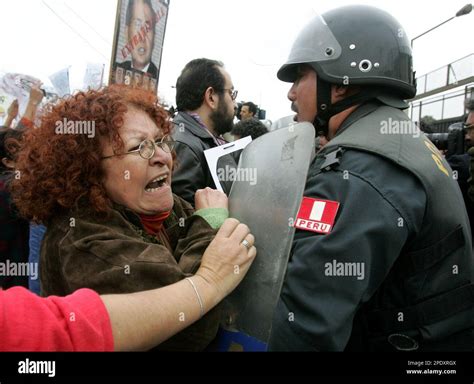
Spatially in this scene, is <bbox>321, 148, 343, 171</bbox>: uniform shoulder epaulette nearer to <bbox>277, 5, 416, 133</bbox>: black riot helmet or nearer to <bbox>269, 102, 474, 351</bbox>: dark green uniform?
<bbox>269, 102, 474, 351</bbox>: dark green uniform

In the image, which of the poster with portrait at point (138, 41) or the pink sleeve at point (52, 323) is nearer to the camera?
the pink sleeve at point (52, 323)

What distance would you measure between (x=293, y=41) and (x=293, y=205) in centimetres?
90

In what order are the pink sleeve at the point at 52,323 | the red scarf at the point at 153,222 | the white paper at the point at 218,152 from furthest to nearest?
the white paper at the point at 218,152 → the red scarf at the point at 153,222 → the pink sleeve at the point at 52,323

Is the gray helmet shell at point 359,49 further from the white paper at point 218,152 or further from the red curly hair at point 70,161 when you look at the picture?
the red curly hair at point 70,161

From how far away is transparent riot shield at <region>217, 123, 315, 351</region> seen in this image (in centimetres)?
129

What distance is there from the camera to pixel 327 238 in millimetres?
1231

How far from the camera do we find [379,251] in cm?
123

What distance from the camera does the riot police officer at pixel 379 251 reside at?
1201 mm

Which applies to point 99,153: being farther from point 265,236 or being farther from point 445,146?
point 445,146

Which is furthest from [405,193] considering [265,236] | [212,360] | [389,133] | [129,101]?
[129,101]

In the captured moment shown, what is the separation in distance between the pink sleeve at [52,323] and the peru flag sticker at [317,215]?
0.66 m

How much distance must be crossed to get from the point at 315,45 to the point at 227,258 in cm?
106

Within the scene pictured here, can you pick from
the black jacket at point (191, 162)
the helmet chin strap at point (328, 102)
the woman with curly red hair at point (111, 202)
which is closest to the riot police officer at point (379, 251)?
the helmet chin strap at point (328, 102)

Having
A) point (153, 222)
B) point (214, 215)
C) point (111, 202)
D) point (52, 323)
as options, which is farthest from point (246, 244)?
point (52, 323)
